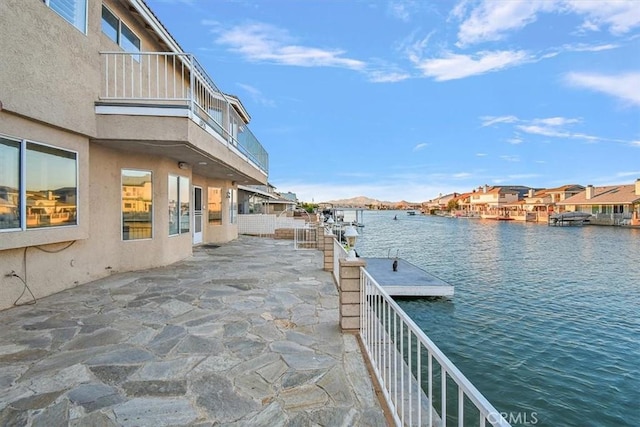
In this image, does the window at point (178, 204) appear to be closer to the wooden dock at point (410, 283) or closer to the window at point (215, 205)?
the window at point (215, 205)

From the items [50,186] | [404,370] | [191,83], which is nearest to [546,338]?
[404,370]

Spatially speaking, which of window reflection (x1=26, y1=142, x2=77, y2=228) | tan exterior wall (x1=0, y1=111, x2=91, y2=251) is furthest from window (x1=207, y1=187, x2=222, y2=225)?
window reflection (x1=26, y1=142, x2=77, y2=228)

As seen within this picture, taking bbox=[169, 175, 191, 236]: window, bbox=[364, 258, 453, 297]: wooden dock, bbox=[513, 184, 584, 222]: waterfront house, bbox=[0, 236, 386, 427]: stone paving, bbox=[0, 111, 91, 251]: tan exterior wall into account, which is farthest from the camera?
bbox=[513, 184, 584, 222]: waterfront house

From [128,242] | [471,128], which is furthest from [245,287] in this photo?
[471,128]

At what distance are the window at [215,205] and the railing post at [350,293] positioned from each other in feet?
37.4

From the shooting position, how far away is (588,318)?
10.1m

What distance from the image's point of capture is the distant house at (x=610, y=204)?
49.2 metres

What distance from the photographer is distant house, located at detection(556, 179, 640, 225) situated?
4920cm

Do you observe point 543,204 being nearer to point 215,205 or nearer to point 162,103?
point 215,205

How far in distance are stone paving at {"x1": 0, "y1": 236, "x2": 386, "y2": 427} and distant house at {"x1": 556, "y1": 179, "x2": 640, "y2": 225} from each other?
207 ft

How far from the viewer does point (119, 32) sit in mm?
7398

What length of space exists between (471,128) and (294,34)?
27.9 meters

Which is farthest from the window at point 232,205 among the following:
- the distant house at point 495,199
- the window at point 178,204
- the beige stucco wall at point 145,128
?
the distant house at point 495,199

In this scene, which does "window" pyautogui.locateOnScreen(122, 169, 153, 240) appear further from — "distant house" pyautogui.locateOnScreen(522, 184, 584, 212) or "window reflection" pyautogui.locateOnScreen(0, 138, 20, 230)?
"distant house" pyautogui.locateOnScreen(522, 184, 584, 212)
